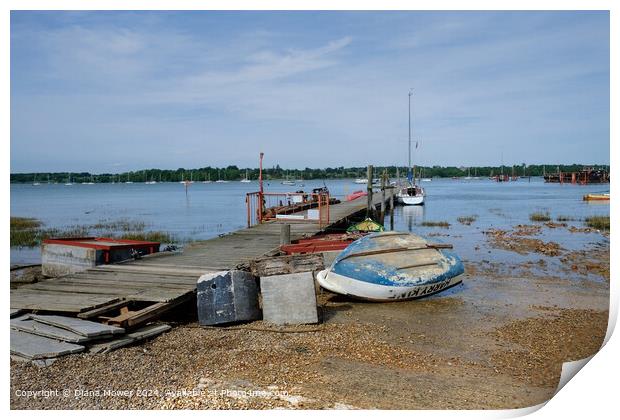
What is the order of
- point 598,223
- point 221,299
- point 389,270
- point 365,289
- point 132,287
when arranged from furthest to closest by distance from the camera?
point 598,223, point 389,270, point 365,289, point 132,287, point 221,299

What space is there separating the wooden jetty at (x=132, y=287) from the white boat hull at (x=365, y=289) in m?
1.90

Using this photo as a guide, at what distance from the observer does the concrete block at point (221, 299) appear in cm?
824

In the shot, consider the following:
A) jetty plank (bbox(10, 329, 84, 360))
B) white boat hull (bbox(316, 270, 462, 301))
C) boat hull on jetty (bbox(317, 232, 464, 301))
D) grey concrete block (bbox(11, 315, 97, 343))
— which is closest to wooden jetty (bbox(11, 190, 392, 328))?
grey concrete block (bbox(11, 315, 97, 343))

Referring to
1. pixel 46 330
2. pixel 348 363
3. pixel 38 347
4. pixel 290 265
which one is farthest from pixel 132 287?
pixel 348 363

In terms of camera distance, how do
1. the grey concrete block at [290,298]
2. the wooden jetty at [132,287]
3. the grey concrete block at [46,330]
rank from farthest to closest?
1. the grey concrete block at [290,298]
2. the wooden jetty at [132,287]
3. the grey concrete block at [46,330]

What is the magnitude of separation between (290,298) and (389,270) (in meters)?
2.91

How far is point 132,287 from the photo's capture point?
8.98 metres

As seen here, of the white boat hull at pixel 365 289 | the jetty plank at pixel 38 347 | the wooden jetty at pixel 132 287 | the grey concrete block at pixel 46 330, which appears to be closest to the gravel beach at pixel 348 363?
the jetty plank at pixel 38 347

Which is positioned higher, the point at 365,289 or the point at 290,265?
the point at 290,265

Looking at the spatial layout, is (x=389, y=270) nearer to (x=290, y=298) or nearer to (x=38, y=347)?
(x=290, y=298)

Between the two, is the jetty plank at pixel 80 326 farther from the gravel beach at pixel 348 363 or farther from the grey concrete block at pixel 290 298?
the grey concrete block at pixel 290 298

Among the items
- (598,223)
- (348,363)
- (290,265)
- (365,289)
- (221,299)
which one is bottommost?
(598,223)

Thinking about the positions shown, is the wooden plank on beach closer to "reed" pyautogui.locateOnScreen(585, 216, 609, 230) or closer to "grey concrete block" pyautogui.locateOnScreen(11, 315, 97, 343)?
"grey concrete block" pyautogui.locateOnScreen(11, 315, 97, 343)
